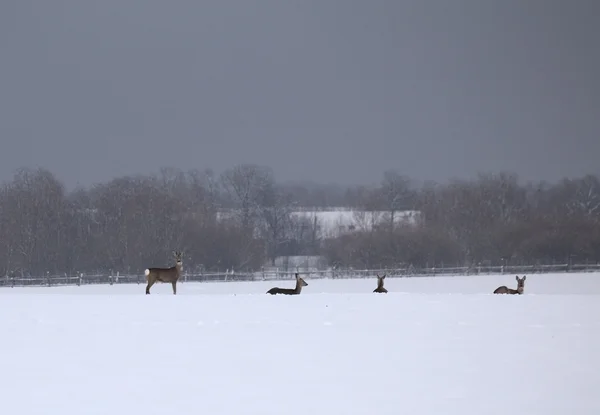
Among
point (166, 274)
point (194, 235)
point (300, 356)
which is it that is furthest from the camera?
point (194, 235)

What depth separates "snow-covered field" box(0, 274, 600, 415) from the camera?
12.6 meters

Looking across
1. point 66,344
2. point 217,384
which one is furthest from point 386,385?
point 66,344

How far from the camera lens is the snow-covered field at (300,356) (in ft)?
41.3

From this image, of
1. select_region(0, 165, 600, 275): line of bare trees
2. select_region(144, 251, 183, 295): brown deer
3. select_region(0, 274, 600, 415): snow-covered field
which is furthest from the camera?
select_region(0, 165, 600, 275): line of bare trees

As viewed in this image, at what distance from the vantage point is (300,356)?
15.5 metres

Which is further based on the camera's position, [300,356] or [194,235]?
[194,235]

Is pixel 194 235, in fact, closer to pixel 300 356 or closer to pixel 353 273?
pixel 353 273

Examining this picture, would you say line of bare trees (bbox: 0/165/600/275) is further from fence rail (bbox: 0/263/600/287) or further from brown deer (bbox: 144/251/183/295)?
brown deer (bbox: 144/251/183/295)

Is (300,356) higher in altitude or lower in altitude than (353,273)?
lower

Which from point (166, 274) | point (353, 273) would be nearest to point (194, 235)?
point (353, 273)

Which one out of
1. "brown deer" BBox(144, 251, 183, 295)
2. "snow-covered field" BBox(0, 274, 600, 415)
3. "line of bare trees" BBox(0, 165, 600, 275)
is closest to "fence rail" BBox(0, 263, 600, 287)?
"line of bare trees" BBox(0, 165, 600, 275)

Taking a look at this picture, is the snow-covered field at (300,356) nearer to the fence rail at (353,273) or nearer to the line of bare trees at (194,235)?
the fence rail at (353,273)

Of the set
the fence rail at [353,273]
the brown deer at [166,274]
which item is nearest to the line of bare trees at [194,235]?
the fence rail at [353,273]

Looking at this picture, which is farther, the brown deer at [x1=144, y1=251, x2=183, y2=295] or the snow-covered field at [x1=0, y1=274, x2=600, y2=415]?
the brown deer at [x1=144, y1=251, x2=183, y2=295]
